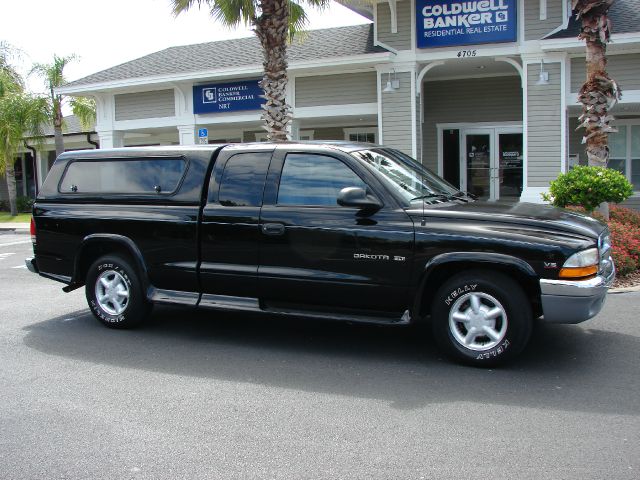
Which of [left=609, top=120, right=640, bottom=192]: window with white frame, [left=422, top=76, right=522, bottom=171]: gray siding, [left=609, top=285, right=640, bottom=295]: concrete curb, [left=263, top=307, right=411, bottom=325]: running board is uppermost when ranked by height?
[left=422, top=76, right=522, bottom=171]: gray siding

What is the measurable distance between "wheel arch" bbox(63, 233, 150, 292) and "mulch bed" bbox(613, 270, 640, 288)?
6.08 meters

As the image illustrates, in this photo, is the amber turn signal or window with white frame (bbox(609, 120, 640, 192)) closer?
the amber turn signal

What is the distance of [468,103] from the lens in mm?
17125

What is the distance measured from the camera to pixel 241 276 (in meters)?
5.79

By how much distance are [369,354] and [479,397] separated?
1304 mm

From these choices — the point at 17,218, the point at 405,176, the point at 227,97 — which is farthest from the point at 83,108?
the point at 405,176

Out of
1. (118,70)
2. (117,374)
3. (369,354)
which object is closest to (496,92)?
(118,70)

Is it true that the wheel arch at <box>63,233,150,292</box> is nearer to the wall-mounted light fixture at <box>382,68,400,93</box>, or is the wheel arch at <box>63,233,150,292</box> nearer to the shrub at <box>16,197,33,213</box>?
the wall-mounted light fixture at <box>382,68,400,93</box>

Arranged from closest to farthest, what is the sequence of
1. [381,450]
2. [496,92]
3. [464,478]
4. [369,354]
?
[464,478], [381,450], [369,354], [496,92]

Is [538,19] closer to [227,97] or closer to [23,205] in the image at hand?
[227,97]

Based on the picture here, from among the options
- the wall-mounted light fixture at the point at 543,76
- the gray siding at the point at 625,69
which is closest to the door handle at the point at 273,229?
the wall-mounted light fixture at the point at 543,76

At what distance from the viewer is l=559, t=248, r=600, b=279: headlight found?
4789mm

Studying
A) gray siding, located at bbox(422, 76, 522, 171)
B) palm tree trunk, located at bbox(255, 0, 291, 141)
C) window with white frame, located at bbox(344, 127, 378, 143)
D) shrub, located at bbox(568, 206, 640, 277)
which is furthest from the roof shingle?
shrub, located at bbox(568, 206, 640, 277)

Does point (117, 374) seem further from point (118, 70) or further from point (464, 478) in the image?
point (118, 70)
